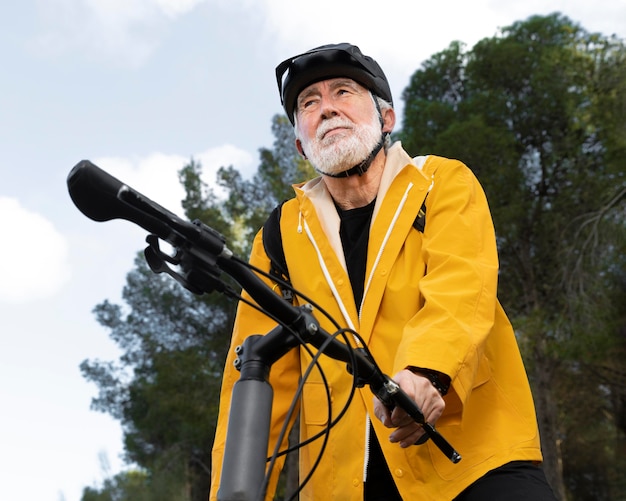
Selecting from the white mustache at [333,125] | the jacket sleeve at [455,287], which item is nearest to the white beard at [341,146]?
the white mustache at [333,125]

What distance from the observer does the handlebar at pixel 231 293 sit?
1509 mm

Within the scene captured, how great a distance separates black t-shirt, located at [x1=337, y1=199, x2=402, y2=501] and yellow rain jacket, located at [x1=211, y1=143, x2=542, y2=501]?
0.19 ft

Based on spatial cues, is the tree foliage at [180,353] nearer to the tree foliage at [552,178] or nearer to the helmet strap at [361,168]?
the tree foliage at [552,178]

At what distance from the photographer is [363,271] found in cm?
284

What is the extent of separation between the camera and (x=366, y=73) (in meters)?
3.13

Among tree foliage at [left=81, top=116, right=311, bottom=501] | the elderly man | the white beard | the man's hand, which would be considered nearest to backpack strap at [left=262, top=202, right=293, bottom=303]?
the elderly man

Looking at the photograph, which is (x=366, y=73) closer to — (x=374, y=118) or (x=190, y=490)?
(x=374, y=118)

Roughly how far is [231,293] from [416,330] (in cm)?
75

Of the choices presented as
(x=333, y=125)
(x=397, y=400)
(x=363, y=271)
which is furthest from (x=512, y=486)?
(x=333, y=125)

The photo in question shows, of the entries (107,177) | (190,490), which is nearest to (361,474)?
(107,177)

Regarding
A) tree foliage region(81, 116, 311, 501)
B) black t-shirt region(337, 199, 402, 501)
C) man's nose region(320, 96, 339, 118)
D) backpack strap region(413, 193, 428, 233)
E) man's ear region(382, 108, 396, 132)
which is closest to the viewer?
black t-shirt region(337, 199, 402, 501)

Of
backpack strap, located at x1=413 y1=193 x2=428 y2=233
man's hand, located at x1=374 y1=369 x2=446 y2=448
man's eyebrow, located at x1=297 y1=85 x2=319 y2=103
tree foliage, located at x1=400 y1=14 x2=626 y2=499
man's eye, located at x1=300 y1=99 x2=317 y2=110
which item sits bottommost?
man's hand, located at x1=374 y1=369 x2=446 y2=448

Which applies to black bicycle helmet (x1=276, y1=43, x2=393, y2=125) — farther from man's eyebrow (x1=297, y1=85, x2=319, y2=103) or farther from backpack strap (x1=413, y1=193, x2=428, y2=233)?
backpack strap (x1=413, y1=193, x2=428, y2=233)

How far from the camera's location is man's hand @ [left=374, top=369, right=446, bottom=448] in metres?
1.91
